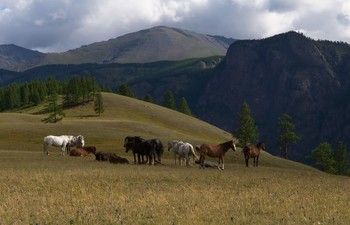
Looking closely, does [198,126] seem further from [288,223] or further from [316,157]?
[288,223]

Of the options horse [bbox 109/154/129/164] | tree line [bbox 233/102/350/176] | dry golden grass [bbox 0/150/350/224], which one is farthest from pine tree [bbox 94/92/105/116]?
dry golden grass [bbox 0/150/350/224]

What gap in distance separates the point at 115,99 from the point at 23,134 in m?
74.0

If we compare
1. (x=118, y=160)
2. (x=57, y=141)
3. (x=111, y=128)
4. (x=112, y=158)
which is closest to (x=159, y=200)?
(x=118, y=160)

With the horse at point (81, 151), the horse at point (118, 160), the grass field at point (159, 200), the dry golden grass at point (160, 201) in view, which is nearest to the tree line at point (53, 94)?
the horse at point (81, 151)

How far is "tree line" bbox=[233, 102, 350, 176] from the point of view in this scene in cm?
9800

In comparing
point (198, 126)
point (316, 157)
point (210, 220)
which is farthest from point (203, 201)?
point (198, 126)

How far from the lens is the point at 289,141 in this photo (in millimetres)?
98688

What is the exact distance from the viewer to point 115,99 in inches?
5984

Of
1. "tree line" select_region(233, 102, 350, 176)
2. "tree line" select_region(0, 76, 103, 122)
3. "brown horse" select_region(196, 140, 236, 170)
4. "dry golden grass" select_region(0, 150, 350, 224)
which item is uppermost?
"tree line" select_region(0, 76, 103, 122)

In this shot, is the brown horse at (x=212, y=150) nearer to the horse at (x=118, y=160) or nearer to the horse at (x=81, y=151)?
the horse at (x=118, y=160)

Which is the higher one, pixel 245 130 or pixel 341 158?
pixel 245 130

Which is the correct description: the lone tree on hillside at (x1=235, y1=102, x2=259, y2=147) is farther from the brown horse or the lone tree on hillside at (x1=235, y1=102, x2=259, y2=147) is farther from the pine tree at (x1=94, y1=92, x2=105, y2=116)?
the brown horse

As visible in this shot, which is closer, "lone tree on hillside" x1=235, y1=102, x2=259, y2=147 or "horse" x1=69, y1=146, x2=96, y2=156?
"horse" x1=69, y1=146, x2=96, y2=156

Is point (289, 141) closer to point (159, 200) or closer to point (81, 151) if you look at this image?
point (81, 151)
